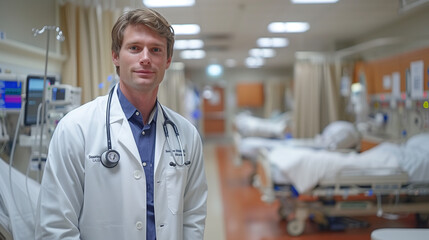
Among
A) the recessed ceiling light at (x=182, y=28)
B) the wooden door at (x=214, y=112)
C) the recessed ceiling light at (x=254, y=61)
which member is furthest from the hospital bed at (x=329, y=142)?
the wooden door at (x=214, y=112)

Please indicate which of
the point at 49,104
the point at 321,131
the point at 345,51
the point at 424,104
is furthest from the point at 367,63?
the point at 49,104

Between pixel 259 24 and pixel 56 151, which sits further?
pixel 259 24

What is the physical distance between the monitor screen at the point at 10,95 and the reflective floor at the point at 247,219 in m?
1.62

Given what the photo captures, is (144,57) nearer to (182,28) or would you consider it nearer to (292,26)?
(182,28)

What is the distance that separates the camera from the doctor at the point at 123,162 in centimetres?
134

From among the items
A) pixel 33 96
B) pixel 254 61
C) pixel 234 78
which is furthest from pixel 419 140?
pixel 234 78

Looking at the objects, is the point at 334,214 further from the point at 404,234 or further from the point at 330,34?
the point at 330,34

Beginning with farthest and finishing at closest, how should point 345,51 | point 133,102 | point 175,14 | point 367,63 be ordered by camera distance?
1. point 345,51
2. point 367,63
3. point 175,14
4. point 133,102

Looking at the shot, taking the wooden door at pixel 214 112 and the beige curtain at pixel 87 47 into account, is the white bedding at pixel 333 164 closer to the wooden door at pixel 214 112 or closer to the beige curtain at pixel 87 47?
the beige curtain at pixel 87 47

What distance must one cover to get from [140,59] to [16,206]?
3.30 feet

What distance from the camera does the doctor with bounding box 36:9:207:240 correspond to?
1.34 m

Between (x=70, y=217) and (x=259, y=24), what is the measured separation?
4.02 m

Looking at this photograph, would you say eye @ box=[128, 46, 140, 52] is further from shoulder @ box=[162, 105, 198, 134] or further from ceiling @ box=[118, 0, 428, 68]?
ceiling @ box=[118, 0, 428, 68]

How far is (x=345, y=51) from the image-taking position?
5656 mm
